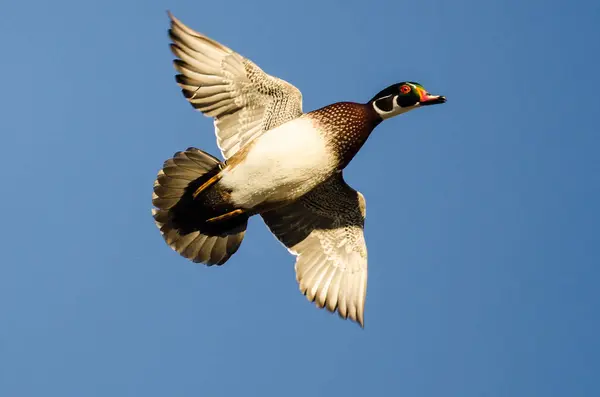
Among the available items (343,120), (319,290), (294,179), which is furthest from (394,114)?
(319,290)

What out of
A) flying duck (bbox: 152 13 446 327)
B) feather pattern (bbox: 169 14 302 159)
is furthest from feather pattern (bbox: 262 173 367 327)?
feather pattern (bbox: 169 14 302 159)

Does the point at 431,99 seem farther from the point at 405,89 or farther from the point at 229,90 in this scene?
the point at 229,90

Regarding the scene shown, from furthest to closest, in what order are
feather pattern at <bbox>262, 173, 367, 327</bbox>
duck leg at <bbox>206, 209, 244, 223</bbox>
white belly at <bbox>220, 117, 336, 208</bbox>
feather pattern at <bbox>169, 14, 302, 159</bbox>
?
feather pattern at <bbox>262, 173, 367, 327</bbox> < duck leg at <bbox>206, 209, 244, 223</bbox> < feather pattern at <bbox>169, 14, 302, 159</bbox> < white belly at <bbox>220, 117, 336, 208</bbox>

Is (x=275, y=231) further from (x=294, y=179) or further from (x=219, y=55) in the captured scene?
(x=219, y=55)

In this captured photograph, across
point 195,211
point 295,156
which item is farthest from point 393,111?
point 195,211

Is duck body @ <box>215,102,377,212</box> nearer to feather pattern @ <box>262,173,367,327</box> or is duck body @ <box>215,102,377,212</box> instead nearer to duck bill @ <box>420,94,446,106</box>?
duck bill @ <box>420,94,446,106</box>

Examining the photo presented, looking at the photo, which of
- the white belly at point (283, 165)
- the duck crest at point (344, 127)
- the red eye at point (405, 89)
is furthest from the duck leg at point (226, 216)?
the red eye at point (405, 89)

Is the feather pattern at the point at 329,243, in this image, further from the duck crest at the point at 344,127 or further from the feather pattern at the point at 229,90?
the feather pattern at the point at 229,90
